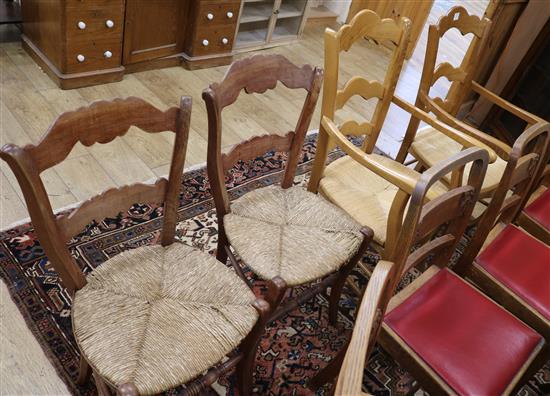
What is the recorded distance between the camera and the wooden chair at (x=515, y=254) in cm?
148

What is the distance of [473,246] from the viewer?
1.59 meters

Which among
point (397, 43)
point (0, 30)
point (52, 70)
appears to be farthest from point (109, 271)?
point (0, 30)

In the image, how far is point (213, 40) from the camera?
3.24 m

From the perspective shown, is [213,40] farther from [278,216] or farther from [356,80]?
[278,216]

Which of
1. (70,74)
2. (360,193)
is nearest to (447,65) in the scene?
(360,193)

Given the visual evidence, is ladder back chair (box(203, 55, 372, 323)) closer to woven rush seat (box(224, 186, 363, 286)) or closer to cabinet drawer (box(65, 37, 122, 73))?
woven rush seat (box(224, 186, 363, 286))

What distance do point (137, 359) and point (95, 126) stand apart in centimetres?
53

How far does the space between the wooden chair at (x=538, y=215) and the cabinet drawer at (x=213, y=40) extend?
7.18 feet

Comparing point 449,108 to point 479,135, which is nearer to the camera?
point 479,135

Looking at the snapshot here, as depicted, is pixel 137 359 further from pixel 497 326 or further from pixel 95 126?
pixel 497 326

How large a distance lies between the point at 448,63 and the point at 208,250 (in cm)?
139

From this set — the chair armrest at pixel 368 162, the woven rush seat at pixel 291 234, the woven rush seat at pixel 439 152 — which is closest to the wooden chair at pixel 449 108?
the woven rush seat at pixel 439 152

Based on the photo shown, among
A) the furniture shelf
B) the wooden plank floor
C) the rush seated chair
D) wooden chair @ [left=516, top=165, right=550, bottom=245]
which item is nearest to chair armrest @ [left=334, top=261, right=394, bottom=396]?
the rush seated chair

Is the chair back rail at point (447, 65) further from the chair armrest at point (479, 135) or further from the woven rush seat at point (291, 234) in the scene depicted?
the woven rush seat at point (291, 234)
